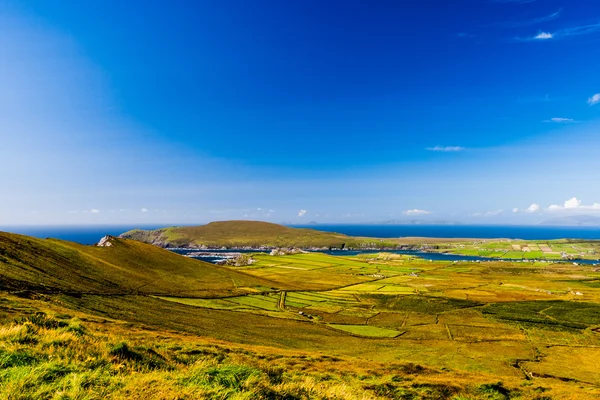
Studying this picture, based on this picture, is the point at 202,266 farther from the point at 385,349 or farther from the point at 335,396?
the point at 335,396

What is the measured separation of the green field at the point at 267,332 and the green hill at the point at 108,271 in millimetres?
442

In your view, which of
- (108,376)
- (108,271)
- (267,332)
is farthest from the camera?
(108,271)

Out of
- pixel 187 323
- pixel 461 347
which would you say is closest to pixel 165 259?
pixel 187 323

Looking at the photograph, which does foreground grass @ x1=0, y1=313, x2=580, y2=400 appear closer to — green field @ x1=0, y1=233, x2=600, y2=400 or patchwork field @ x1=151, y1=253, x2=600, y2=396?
green field @ x1=0, y1=233, x2=600, y2=400

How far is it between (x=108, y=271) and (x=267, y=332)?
45058 mm

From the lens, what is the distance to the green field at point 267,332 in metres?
9.98

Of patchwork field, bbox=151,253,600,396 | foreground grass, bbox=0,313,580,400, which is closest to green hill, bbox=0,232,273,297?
patchwork field, bbox=151,253,600,396

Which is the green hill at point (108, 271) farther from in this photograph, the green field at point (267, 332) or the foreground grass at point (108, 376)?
the foreground grass at point (108, 376)

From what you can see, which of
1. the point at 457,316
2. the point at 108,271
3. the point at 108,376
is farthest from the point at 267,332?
the point at 457,316

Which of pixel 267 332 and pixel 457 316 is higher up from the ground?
pixel 267 332

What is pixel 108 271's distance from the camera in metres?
70.4

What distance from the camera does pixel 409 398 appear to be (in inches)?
722

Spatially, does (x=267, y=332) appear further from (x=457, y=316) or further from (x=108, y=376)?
(x=457, y=316)

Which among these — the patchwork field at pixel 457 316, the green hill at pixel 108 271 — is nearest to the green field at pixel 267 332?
the green hill at pixel 108 271
